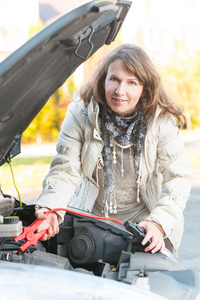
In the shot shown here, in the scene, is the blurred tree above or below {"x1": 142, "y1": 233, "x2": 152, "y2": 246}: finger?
above

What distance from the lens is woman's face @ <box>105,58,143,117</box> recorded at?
2.17 metres

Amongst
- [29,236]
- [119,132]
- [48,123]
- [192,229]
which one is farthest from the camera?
[48,123]

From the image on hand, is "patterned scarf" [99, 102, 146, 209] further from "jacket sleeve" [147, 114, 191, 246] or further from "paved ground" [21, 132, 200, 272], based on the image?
"paved ground" [21, 132, 200, 272]

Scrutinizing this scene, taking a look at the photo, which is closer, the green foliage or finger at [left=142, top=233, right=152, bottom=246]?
finger at [left=142, top=233, right=152, bottom=246]

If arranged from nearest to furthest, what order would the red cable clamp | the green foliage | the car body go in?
the car body
the red cable clamp
the green foliage

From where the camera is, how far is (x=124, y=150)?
2463 mm

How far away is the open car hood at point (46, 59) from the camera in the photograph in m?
1.29

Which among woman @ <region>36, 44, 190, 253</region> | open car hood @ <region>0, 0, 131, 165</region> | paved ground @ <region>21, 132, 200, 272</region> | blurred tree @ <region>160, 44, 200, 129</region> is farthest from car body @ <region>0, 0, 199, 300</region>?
blurred tree @ <region>160, 44, 200, 129</region>

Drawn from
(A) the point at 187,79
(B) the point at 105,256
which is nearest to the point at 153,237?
(B) the point at 105,256

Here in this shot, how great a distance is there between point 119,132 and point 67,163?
0.31m

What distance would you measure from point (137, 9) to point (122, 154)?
75.4 ft

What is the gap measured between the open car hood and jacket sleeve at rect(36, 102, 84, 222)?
0.25 m

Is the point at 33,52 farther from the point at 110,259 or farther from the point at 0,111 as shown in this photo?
the point at 110,259

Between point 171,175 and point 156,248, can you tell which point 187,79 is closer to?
point 171,175
